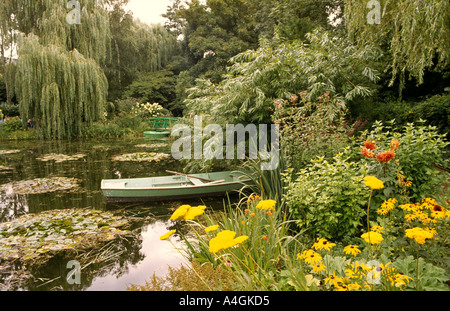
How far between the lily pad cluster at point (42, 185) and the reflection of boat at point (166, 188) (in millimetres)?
1425

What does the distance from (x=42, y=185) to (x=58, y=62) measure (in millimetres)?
7449

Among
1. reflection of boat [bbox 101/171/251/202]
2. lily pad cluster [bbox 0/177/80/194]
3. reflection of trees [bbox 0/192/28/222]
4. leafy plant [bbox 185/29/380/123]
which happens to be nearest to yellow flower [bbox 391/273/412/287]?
reflection of boat [bbox 101/171/251/202]

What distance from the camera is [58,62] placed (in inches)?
452

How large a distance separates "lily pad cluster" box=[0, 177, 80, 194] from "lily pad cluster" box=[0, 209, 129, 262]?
1.55 meters

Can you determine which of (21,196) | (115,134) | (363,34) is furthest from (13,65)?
(363,34)

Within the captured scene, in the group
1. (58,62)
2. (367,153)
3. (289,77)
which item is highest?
(58,62)

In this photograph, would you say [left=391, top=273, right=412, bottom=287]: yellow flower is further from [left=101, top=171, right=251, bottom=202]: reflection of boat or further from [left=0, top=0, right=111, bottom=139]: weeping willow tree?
[left=0, top=0, right=111, bottom=139]: weeping willow tree

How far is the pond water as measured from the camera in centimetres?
300

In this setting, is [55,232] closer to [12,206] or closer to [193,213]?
[12,206]

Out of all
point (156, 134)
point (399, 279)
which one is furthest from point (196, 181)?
point (156, 134)

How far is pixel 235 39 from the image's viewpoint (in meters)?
17.1

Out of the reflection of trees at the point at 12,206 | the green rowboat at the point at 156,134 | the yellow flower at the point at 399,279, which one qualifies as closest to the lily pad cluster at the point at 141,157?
the reflection of trees at the point at 12,206
